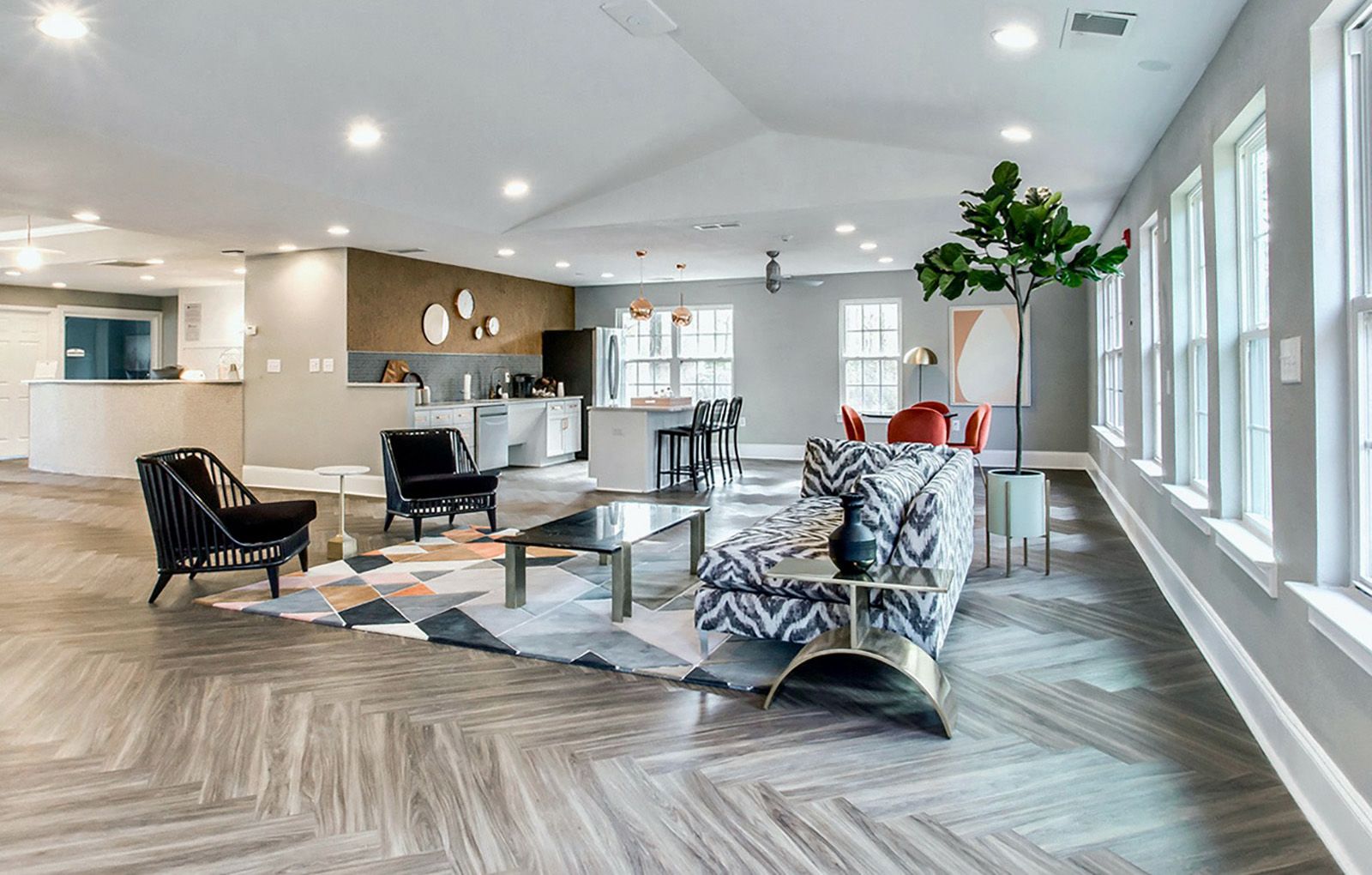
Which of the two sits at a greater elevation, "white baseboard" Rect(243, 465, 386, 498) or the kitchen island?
the kitchen island

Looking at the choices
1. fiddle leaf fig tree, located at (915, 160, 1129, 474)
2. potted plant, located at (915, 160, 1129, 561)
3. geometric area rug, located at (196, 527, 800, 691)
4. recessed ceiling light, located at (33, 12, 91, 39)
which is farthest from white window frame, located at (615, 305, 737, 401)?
recessed ceiling light, located at (33, 12, 91, 39)

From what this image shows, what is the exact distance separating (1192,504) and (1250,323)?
877 millimetres

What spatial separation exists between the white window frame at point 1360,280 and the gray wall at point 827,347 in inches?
334

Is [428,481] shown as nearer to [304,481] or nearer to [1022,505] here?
[304,481]

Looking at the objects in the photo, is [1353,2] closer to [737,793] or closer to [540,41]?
[737,793]

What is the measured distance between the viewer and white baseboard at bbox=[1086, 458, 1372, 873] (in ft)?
6.45

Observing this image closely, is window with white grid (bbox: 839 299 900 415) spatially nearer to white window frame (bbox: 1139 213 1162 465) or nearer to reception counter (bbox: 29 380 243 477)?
white window frame (bbox: 1139 213 1162 465)

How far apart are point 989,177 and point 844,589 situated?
4115mm

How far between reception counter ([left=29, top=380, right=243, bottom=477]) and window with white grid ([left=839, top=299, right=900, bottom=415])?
731 centimetres

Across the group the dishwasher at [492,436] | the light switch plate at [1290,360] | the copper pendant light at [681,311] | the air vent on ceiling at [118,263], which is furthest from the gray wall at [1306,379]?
the air vent on ceiling at [118,263]

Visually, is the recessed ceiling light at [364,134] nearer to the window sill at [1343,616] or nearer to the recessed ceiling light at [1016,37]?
the recessed ceiling light at [1016,37]

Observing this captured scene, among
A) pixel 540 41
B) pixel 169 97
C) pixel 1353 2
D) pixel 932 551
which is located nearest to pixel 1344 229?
pixel 1353 2

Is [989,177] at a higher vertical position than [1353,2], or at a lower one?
higher

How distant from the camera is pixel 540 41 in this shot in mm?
4672
